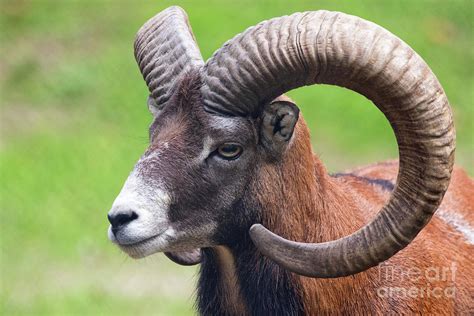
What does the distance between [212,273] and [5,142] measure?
43.1ft

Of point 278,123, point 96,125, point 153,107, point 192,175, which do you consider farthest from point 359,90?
point 96,125

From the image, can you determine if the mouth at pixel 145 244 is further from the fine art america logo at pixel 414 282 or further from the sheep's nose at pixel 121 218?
the fine art america logo at pixel 414 282

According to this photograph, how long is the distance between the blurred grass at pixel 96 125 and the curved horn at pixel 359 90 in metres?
7.18

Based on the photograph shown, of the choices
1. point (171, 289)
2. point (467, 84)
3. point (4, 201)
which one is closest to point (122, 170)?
point (4, 201)

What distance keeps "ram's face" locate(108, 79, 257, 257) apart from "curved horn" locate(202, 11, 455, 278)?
0.53ft

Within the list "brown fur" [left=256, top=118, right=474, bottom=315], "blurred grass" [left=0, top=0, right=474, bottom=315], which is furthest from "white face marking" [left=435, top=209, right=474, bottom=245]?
"blurred grass" [left=0, top=0, right=474, bottom=315]

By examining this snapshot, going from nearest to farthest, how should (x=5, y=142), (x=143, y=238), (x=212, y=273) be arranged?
(x=143, y=238), (x=212, y=273), (x=5, y=142)

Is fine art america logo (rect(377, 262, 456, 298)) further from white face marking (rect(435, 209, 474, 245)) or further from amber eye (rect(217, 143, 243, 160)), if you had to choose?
amber eye (rect(217, 143, 243, 160))

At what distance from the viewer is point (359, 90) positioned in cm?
586

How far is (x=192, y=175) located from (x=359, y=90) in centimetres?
108

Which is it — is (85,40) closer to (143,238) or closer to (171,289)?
(171,289)

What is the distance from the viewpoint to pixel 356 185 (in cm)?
707

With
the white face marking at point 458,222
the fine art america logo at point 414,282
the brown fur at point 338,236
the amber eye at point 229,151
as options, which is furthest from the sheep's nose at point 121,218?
the white face marking at point 458,222

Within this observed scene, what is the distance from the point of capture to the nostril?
5699 mm
